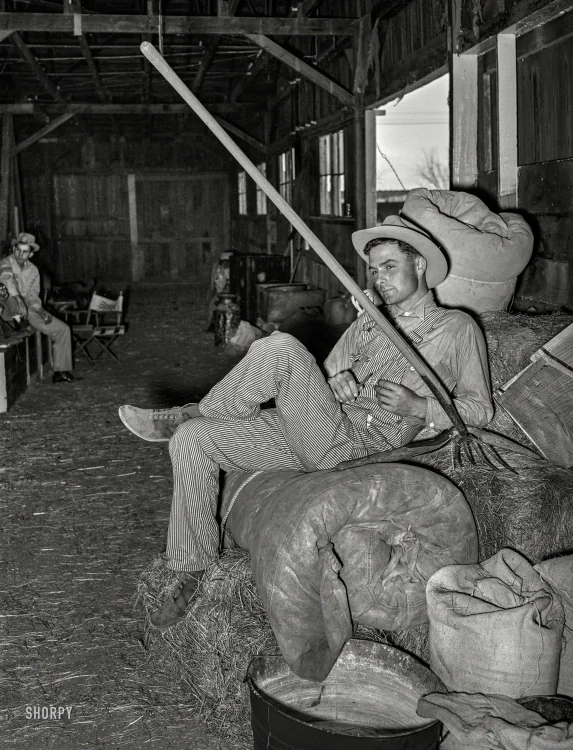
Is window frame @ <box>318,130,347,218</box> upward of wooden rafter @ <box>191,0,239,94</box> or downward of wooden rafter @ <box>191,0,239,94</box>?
downward

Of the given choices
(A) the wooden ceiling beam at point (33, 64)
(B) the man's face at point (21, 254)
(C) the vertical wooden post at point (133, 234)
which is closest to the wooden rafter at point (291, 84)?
(A) the wooden ceiling beam at point (33, 64)

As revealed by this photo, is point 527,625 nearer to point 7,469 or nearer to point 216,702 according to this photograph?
point 216,702

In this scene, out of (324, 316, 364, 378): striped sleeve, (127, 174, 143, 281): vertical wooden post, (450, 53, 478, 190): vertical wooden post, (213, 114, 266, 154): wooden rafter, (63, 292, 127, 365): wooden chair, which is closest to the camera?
(324, 316, 364, 378): striped sleeve

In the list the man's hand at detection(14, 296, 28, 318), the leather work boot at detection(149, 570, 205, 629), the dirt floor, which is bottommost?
the dirt floor

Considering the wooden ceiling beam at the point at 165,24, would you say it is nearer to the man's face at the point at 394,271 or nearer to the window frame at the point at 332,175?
the window frame at the point at 332,175

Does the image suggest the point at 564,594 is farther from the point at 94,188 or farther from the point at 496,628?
Result: the point at 94,188

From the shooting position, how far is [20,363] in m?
8.91

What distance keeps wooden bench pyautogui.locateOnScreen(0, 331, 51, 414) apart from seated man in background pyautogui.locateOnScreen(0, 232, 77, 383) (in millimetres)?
210

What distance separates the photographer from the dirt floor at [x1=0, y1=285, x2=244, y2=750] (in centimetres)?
313

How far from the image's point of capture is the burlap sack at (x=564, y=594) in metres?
2.63

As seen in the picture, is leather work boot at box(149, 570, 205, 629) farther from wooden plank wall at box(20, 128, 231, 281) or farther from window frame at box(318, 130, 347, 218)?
wooden plank wall at box(20, 128, 231, 281)

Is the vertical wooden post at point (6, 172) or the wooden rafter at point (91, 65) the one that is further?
the vertical wooden post at point (6, 172)

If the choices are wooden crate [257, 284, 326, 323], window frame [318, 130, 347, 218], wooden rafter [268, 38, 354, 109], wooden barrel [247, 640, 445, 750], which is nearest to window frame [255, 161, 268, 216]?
wooden rafter [268, 38, 354, 109]

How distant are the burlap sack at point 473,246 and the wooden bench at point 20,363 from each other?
16.2 ft
